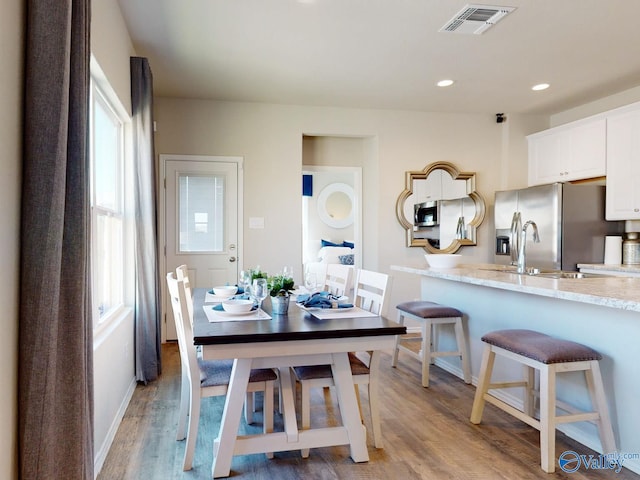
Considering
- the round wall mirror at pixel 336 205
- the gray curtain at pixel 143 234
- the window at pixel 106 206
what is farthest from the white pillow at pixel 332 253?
the window at pixel 106 206

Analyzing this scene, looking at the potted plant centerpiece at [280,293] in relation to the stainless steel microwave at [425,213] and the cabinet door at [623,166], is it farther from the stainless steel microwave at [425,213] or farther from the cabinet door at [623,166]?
the cabinet door at [623,166]

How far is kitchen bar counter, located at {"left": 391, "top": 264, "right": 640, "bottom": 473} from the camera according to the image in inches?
83.7

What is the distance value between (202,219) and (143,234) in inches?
60.7

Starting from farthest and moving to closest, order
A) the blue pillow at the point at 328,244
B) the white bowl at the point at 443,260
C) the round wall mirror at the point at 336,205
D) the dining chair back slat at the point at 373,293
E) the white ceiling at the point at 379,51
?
the round wall mirror at the point at 336,205
the blue pillow at the point at 328,244
the white bowl at the point at 443,260
the white ceiling at the point at 379,51
the dining chair back slat at the point at 373,293

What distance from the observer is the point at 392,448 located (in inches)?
94.6

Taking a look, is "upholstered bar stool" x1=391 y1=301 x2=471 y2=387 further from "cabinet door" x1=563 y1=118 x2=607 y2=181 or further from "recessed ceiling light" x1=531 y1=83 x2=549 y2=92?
"recessed ceiling light" x1=531 y1=83 x2=549 y2=92

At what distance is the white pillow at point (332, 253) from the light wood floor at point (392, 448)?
157 inches

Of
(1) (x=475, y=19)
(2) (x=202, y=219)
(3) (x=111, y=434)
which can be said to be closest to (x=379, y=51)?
(1) (x=475, y=19)

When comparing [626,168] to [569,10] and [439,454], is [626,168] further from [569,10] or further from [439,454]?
[439,454]

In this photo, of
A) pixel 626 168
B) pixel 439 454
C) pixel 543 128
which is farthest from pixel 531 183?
pixel 439 454

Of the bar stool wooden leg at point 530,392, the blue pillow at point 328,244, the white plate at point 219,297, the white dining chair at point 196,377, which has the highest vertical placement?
the blue pillow at point 328,244

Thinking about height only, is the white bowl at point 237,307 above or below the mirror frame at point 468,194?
below

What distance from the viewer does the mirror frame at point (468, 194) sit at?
536cm

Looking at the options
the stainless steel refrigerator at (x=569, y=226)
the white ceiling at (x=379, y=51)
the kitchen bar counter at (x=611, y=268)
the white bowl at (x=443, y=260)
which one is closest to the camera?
the white ceiling at (x=379, y=51)
